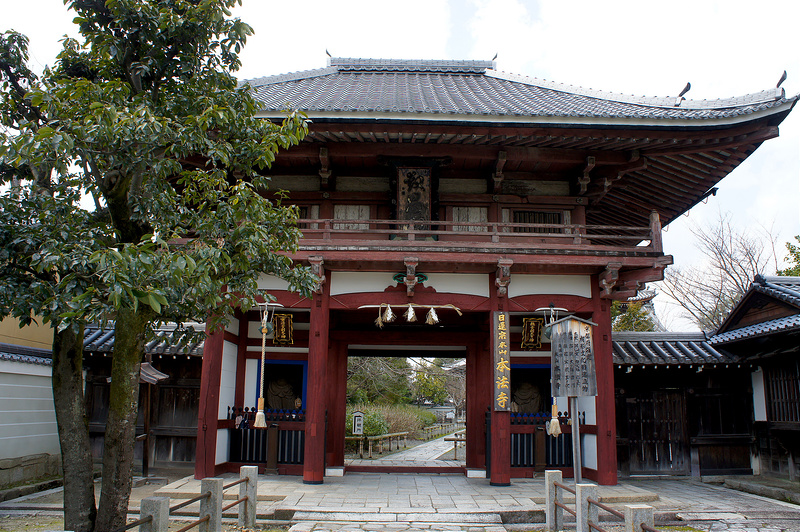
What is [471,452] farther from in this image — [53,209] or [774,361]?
[53,209]

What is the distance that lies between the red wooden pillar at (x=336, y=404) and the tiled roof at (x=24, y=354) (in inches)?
235

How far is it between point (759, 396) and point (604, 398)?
4.86 metres

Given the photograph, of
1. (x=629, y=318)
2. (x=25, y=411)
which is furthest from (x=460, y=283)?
(x=629, y=318)

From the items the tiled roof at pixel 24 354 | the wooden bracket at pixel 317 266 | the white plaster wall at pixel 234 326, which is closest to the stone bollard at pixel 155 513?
the wooden bracket at pixel 317 266

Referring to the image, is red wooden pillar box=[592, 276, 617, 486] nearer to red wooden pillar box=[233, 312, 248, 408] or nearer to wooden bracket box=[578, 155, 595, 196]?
wooden bracket box=[578, 155, 595, 196]

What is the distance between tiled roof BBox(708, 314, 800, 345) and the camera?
1074 centimetres

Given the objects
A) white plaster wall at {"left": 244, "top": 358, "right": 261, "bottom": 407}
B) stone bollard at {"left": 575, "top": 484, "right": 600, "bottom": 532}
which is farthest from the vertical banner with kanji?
white plaster wall at {"left": 244, "top": 358, "right": 261, "bottom": 407}

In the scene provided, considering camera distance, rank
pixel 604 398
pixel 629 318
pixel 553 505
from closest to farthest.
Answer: pixel 553 505 < pixel 604 398 < pixel 629 318

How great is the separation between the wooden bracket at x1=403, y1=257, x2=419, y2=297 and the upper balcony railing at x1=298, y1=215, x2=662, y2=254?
0.94 feet

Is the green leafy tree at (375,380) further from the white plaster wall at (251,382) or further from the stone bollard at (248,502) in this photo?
the stone bollard at (248,502)

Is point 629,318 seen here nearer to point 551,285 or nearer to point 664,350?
point 664,350

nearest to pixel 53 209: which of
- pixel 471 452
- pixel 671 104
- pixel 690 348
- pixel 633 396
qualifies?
pixel 471 452

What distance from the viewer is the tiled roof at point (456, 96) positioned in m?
9.93

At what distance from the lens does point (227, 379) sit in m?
11.2
